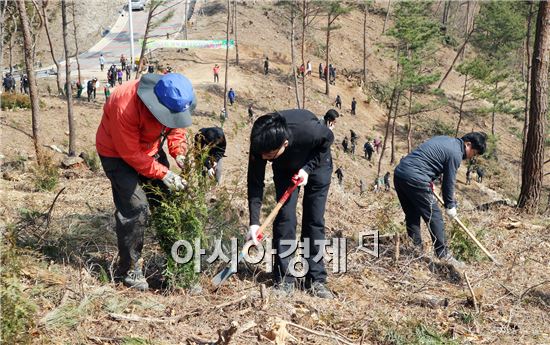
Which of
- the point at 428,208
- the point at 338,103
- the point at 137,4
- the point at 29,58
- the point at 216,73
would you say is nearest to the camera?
the point at 428,208

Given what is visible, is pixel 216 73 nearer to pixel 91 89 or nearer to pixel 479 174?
pixel 91 89

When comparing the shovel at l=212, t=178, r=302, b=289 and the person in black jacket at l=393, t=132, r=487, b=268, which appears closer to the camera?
the shovel at l=212, t=178, r=302, b=289

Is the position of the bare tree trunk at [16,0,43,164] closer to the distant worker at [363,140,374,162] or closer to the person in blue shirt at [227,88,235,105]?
the person in blue shirt at [227,88,235,105]

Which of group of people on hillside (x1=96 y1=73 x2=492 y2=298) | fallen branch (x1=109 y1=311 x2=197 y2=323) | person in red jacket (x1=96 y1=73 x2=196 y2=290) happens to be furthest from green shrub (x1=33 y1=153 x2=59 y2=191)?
fallen branch (x1=109 y1=311 x2=197 y2=323)

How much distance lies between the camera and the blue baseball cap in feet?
12.3

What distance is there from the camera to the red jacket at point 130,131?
378cm

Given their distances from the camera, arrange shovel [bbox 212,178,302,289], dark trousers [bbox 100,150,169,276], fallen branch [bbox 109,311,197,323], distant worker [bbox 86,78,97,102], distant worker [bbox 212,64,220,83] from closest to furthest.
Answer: fallen branch [bbox 109,311,197,323] → dark trousers [bbox 100,150,169,276] → shovel [bbox 212,178,302,289] → distant worker [bbox 86,78,97,102] → distant worker [bbox 212,64,220,83]

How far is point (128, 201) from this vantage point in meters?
4.00

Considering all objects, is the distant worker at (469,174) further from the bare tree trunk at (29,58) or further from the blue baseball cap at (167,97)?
the blue baseball cap at (167,97)

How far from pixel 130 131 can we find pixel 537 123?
6832mm

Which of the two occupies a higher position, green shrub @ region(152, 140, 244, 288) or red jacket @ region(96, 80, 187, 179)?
red jacket @ region(96, 80, 187, 179)

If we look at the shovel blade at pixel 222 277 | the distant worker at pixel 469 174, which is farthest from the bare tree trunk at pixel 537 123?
the distant worker at pixel 469 174

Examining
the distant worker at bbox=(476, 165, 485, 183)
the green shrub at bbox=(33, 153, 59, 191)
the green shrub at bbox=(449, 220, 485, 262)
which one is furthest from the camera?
the distant worker at bbox=(476, 165, 485, 183)

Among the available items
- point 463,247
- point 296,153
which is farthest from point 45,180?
point 463,247
